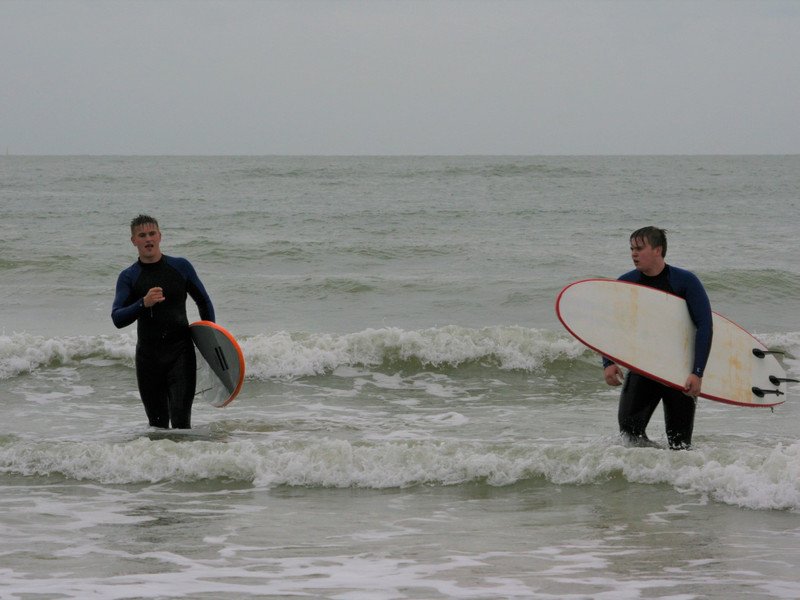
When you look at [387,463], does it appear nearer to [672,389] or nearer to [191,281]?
[191,281]

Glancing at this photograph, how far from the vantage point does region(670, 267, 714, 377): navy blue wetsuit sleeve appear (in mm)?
6023

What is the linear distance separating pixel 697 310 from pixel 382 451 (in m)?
2.31

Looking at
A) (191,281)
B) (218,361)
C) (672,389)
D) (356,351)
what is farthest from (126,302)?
(356,351)

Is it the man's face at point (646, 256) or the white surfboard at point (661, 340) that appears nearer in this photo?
the man's face at point (646, 256)

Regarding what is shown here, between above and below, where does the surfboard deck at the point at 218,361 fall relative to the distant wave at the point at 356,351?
above

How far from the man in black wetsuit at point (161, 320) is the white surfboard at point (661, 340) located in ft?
8.44

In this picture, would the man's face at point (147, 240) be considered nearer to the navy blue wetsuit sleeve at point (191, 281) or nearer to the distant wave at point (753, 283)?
the navy blue wetsuit sleeve at point (191, 281)

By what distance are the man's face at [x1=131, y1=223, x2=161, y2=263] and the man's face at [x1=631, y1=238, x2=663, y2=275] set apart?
120 inches

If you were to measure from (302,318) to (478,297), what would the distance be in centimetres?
310

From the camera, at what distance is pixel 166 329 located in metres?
6.80

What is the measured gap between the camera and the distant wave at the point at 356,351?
10945 millimetres

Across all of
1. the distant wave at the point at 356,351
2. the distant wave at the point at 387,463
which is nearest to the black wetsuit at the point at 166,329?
the distant wave at the point at 387,463

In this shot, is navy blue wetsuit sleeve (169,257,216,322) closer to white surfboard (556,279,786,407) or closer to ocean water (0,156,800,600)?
ocean water (0,156,800,600)

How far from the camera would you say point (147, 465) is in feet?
21.9
